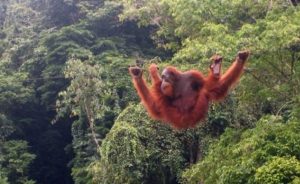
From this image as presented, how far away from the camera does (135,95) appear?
12797mm

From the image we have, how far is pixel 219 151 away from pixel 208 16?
129 inches

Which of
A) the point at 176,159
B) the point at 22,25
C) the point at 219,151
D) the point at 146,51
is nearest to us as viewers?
the point at 219,151

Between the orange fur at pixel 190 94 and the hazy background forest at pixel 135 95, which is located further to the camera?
the hazy background forest at pixel 135 95

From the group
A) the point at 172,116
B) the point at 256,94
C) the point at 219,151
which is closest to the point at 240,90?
the point at 256,94

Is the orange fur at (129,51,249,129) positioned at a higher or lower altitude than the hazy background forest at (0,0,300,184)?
lower

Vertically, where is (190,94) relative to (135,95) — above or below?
below

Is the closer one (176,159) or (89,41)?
(176,159)

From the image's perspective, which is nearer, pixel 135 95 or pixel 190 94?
pixel 190 94

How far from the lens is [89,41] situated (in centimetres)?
1577

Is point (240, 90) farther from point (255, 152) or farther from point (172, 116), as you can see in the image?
point (172, 116)

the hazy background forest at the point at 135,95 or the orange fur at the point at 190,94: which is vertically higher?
the hazy background forest at the point at 135,95

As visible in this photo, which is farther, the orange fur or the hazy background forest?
the hazy background forest

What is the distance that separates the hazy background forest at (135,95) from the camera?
25.9ft

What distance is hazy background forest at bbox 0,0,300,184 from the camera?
7.91 m
